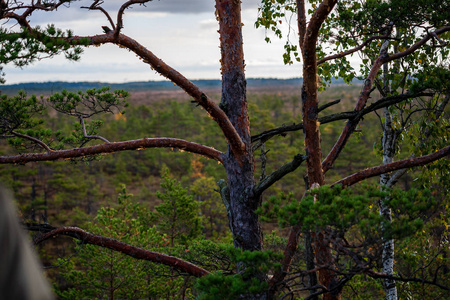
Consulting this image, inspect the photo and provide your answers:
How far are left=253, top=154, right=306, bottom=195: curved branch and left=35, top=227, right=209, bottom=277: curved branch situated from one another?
1350mm

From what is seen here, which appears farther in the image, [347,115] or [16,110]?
[16,110]

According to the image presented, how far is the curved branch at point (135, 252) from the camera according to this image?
5.19m

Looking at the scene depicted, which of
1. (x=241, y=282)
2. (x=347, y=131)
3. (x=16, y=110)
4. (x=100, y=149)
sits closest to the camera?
(x=241, y=282)

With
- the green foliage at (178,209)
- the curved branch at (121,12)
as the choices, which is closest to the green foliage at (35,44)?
the curved branch at (121,12)

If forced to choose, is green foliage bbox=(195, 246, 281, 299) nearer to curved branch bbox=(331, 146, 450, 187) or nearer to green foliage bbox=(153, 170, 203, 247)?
curved branch bbox=(331, 146, 450, 187)

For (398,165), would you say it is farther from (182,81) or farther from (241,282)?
(182,81)

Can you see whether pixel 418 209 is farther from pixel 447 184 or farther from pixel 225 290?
pixel 447 184

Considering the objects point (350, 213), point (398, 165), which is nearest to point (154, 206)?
point (398, 165)

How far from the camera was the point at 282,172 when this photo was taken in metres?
4.48

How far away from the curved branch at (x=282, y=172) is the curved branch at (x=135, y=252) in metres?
1.35

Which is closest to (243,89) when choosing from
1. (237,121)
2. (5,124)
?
(237,121)

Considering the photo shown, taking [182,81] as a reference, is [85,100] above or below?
below

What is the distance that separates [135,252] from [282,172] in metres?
2.37

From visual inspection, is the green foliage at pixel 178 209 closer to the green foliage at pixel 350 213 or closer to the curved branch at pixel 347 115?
the curved branch at pixel 347 115
